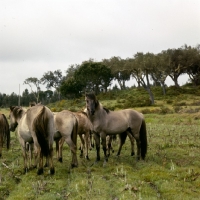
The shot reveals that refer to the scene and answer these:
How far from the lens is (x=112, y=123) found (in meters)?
11.2

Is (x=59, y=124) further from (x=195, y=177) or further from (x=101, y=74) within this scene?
(x=101, y=74)

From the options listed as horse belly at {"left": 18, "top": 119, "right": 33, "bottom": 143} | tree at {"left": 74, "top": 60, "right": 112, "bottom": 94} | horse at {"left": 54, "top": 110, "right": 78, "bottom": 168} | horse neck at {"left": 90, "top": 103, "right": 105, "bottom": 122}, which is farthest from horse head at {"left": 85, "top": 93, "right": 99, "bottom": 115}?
tree at {"left": 74, "top": 60, "right": 112, "bottom": 94}

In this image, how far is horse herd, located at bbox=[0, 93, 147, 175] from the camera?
29.1 feet

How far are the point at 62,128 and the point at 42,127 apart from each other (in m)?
1.35

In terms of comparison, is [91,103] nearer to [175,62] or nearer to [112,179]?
[112,179]

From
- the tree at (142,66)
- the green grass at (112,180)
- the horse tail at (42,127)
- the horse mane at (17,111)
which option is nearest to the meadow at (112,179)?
the green grass at (112,180)

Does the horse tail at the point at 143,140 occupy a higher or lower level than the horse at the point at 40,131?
lower

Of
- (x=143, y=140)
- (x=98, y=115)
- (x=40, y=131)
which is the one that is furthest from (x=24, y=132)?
(x=143, y=140)

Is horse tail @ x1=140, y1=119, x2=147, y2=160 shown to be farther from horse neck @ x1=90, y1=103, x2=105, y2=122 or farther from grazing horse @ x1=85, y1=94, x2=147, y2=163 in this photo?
horse neck @ x1=90, y1=103, x2=105, y2=122

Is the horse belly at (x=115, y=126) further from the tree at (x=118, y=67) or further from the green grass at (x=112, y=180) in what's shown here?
the tree at (x=118, y=67)

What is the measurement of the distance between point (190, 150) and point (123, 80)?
66.3 m

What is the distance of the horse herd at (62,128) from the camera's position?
29.1 ft

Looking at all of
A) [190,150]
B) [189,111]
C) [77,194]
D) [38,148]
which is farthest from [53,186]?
[189,111]

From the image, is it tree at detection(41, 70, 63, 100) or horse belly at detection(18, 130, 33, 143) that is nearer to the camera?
horse belly at detection(18, 130, 33, 143)
